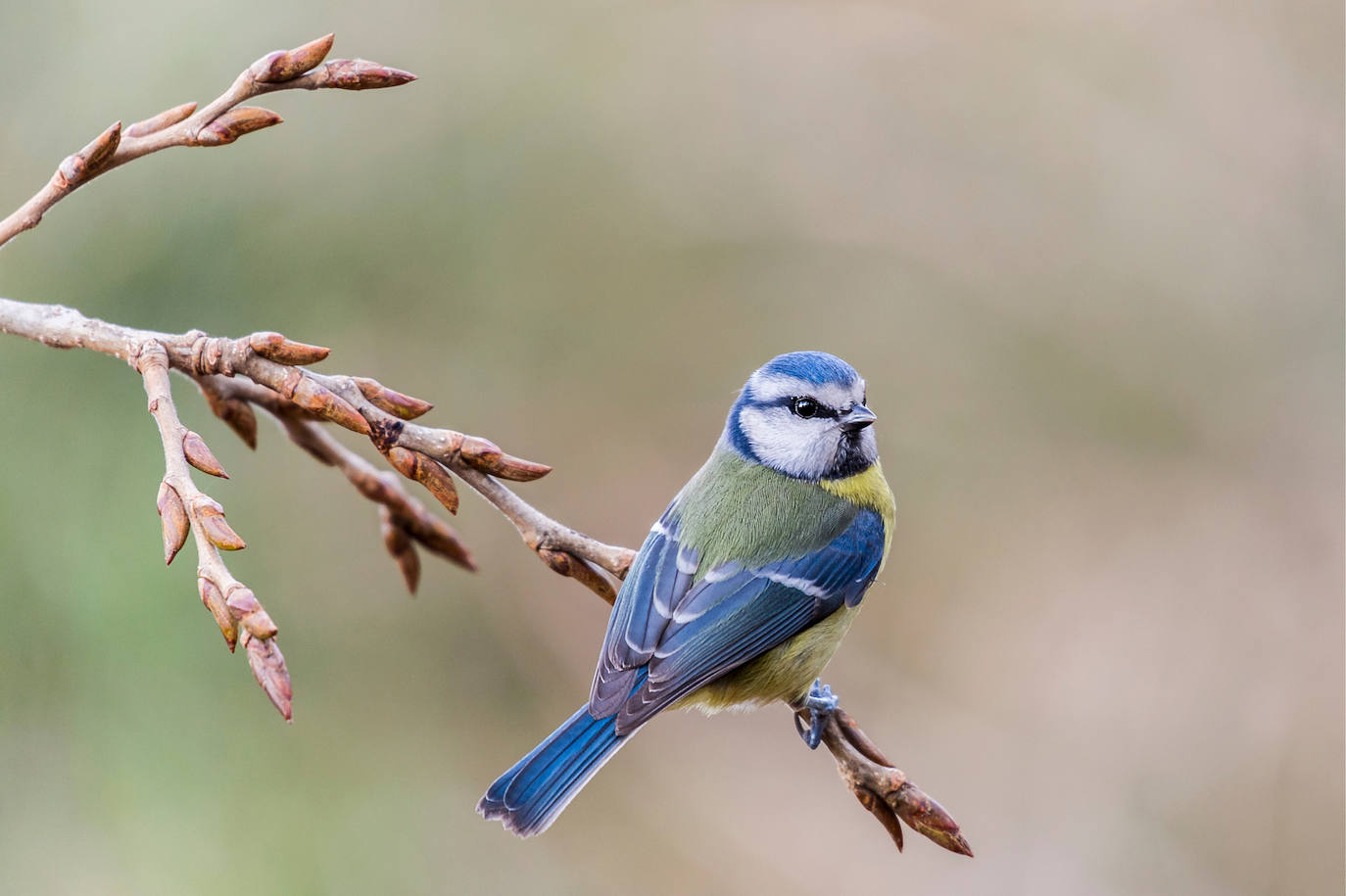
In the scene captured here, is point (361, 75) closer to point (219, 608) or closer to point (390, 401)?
point (390, 401)

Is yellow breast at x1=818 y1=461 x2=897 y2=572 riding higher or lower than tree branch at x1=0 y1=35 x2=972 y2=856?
lower

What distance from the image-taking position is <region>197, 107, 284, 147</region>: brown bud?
1477 mm

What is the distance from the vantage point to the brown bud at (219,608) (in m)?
1.14

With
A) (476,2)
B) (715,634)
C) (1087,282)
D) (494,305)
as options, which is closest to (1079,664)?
(1087,282)

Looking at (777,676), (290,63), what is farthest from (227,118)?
(777,676)

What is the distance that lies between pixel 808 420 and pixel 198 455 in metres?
1.74

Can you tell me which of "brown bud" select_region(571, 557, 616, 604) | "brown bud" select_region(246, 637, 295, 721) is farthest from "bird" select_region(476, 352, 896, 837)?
"brown bud" select_region(246, 637, 295, 721)

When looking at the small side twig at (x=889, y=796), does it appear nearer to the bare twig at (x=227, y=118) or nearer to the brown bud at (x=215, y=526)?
the brown bud at (x=215, y=526)

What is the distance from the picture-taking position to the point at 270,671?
111 centimetres

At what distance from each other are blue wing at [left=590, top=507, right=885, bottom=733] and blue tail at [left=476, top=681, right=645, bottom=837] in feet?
0.24

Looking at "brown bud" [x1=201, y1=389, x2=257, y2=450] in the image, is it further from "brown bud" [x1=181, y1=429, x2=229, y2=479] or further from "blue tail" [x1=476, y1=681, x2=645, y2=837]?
"blue tail" [x1=476, y1=681, x2=645, y2=837]

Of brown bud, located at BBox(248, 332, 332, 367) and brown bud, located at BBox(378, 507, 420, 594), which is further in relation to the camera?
brown bud, located at BBox(378, 507, 420, 594)

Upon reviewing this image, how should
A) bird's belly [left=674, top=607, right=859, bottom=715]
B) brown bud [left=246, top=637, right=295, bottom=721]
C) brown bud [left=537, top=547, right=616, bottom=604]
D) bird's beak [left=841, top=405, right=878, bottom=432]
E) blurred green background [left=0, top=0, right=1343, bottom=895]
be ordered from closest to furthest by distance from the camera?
brown bud [left=246, top=637, right=295, bottom=721]
brown bud [left=537, top=547, right=616, bottom=604]
bird's belly [left=674, top=607, right=859, bottom=715]
bird's beak [left=841, top=405, right=878, bottom=432]
blurred green background [left=0, top=0, right=1343, bottom=895]

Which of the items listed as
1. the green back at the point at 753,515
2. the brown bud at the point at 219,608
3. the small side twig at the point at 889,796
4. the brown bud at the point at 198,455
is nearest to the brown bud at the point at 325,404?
the brown bud at the point at 198,455
